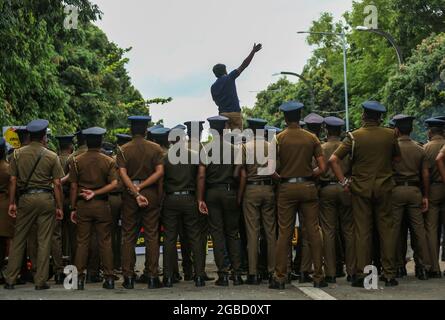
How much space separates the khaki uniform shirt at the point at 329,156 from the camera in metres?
11.9

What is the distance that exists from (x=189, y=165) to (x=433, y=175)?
11.3 ft

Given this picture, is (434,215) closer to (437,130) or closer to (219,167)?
(437,130)

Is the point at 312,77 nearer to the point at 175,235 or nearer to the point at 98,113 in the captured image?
the point at 98,113

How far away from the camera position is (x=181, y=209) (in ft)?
37.9

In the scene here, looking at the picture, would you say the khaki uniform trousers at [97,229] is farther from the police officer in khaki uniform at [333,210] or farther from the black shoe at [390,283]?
the black shoe at [390,283]

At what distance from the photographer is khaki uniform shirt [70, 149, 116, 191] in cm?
1136

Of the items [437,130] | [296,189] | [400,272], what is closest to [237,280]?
[296,189]

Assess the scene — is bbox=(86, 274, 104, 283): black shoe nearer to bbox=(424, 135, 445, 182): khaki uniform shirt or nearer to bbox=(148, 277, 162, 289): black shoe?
Result: bbox=(148, 277, 162, 289): black shoe

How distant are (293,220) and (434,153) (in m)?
2.50

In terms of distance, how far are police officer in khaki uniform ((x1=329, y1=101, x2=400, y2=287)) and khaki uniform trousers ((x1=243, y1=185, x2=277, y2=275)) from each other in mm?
1174

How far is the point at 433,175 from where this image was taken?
40.3ft

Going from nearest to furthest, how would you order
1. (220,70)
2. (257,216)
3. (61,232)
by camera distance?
1. (257,216)
2. (61,232)
3. (220,70)

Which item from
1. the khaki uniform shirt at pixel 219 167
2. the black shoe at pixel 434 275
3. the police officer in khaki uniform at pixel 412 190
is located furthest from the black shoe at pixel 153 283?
the black shoe at pixel 434 275
